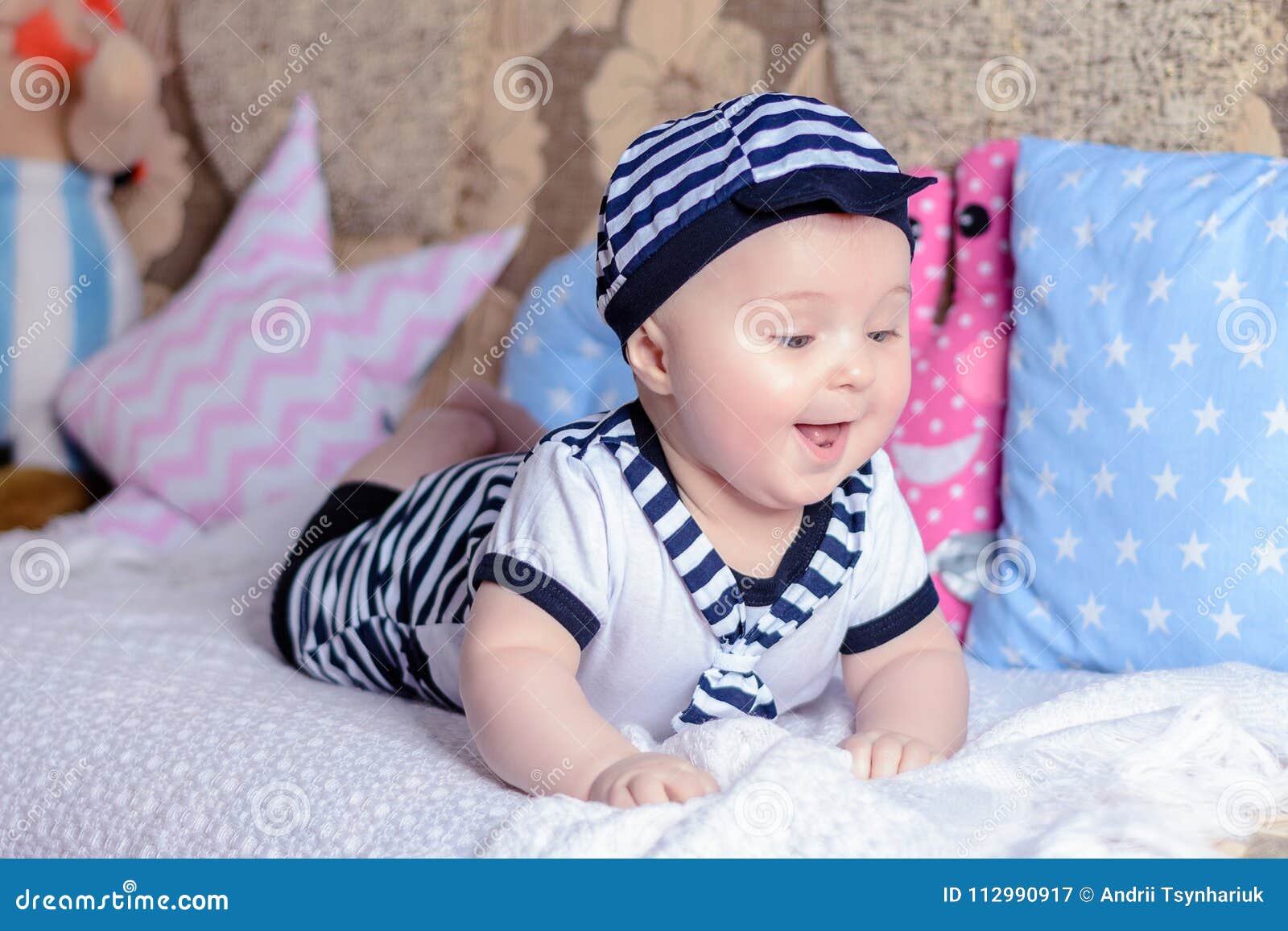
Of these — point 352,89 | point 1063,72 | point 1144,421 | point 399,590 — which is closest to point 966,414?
point 1144,421

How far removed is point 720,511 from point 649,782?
0.87 ft

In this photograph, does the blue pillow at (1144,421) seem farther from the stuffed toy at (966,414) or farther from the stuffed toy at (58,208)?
the stuffed toy at (58,208)

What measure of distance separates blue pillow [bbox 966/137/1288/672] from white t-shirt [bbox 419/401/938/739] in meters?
0.23

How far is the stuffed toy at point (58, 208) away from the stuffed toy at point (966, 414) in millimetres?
1198

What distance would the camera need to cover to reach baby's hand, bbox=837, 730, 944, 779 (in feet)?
2.99

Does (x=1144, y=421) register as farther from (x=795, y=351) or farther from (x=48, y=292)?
(x=48, y=292)

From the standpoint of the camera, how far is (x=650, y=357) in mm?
997

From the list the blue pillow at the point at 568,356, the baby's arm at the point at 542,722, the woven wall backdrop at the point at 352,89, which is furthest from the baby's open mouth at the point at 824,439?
the woven wall backdrop at the point at 352,89

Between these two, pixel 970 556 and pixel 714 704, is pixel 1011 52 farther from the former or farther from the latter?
pixel 714 704

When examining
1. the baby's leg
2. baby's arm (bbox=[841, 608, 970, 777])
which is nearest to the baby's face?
baby's arm (bbox=[841, 608, 970, 777])

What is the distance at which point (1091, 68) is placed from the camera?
1417 millimetres

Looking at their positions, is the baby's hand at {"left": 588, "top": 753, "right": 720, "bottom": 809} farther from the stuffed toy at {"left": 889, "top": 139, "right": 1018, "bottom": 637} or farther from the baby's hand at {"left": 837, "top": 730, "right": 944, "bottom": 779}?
the stuffed toy at {"left": 889, "top": 139, "right": 1018, "bottom": 637}
